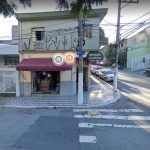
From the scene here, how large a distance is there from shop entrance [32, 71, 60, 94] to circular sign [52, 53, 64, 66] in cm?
142

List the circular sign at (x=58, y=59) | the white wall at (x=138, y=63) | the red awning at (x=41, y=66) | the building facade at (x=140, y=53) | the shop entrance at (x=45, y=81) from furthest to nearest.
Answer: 1. the building facade at (x=140, y=53)
2. the white wall at (x=138, y=63)
3. the shop entrance at (x=45, y=81)
4. the circular sign at (x=58, y=59)
5. the red awning at (x=41, y=66)

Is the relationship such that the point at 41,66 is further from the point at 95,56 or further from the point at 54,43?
the point at 95,56

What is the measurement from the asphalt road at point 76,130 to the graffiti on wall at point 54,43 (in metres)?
5.65

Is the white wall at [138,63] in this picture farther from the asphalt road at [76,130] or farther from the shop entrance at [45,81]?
the asphalt road at [76,130]

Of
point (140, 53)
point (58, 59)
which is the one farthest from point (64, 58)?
point (140, 53)

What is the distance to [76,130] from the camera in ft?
18.4

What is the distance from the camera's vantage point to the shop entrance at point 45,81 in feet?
42.0

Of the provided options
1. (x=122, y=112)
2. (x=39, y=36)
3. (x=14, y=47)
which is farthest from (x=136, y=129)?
(x=14, y=47)

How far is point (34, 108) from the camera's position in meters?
8.91

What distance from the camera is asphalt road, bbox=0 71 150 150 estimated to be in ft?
14.8

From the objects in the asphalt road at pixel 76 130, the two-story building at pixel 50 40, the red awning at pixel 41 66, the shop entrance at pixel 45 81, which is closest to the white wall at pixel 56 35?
the two-story building at pixel 50 40

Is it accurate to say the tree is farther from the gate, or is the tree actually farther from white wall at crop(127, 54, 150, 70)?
white wall at crop(127, 54, 150, 70)

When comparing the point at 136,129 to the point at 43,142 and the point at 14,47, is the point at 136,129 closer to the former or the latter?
the point at 43,142

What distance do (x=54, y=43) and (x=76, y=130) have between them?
816 cm
